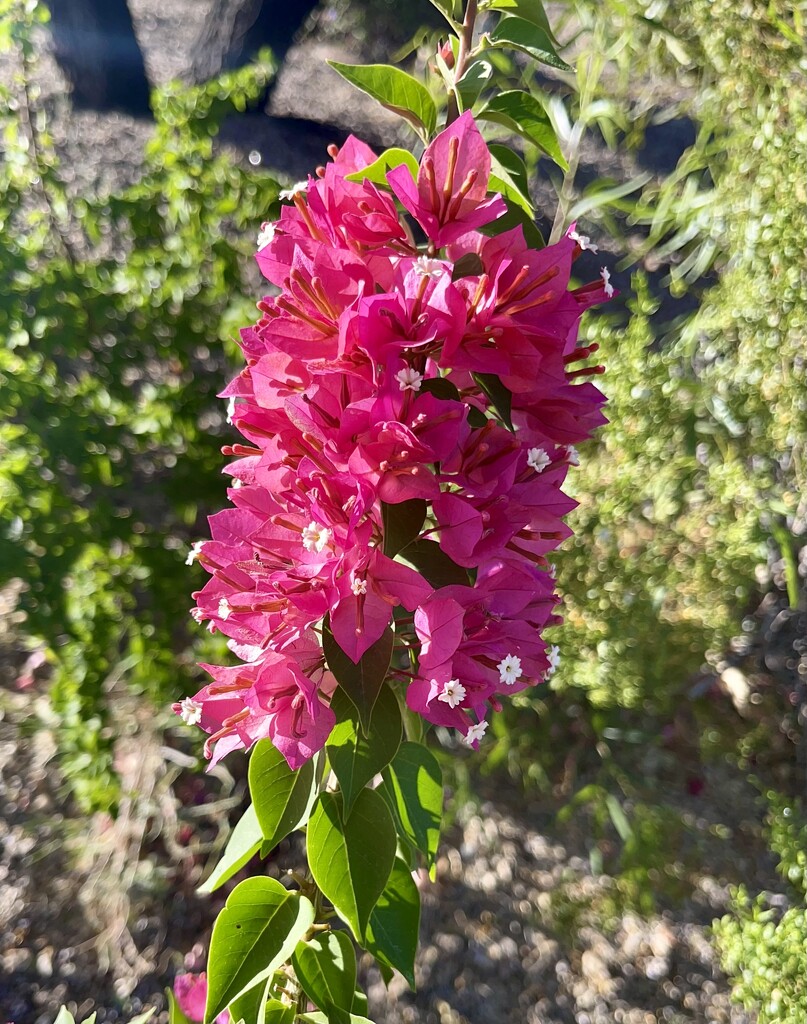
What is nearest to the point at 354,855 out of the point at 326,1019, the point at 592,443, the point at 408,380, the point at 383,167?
the point at 326,1019

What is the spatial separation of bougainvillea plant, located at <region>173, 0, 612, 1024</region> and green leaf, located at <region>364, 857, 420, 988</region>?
0.02 metres

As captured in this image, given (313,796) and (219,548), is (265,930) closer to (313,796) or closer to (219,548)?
(313,796)

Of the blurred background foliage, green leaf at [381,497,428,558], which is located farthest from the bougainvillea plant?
the blurred background foliage

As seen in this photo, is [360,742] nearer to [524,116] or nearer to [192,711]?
[192,711]

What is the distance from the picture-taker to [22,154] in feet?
3.74

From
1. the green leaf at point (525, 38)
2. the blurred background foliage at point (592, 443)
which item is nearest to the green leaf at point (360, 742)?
the green leaf at point (525, 38)

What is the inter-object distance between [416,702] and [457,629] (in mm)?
66

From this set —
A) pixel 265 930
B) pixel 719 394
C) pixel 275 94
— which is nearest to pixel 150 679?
pixel 265 930

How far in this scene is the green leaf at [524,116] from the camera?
50 cm

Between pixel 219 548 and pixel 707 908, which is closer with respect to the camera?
pixel 219 548

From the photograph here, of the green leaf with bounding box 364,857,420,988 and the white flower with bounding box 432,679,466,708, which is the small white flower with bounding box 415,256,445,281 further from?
the green leaf with bounding box 364,857,420,988

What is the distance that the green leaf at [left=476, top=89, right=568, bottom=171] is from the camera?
497mm

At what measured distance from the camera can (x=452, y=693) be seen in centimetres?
42

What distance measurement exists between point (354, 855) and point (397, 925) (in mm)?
123
